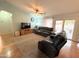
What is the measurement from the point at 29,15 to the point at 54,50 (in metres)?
6.86

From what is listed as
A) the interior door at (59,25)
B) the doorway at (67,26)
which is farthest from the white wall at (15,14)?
the doorway at (67,26)

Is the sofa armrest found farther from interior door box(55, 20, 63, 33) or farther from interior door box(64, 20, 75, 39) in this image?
interior door box(55, 20, 63, 33)

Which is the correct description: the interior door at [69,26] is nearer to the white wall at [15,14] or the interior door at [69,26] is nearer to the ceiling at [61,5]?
the ceiling at [61,5]

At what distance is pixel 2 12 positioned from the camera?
675 cm

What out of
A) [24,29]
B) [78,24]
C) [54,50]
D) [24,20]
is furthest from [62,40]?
[24,20]

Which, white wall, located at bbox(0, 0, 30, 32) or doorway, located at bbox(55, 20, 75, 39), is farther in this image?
white wall, located at bbox(0, 0, 30, 32)

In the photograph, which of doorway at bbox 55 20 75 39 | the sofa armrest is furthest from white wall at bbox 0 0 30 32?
the sofa armrest

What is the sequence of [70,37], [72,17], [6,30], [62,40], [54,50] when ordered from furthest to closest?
[6,30] < [70,37] < [72,17] < [62,40] < [54,50]

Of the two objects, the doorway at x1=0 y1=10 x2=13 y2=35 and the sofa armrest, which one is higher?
the doorway at x1=0 y1=10 x2=13 y2=35

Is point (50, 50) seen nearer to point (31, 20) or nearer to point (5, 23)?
point (5, 23)

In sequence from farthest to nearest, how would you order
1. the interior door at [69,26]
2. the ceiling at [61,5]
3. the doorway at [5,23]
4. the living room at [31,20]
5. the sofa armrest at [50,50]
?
the doorway at [5,23] < the interior door at [69,26] < the living room at [31,20] < the ceiling at [61,5] < the sofa armrest at [50,50]

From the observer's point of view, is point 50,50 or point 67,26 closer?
point 50,50

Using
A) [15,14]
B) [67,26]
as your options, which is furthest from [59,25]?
[15,14]

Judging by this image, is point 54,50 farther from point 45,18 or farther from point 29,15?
point 29,15
